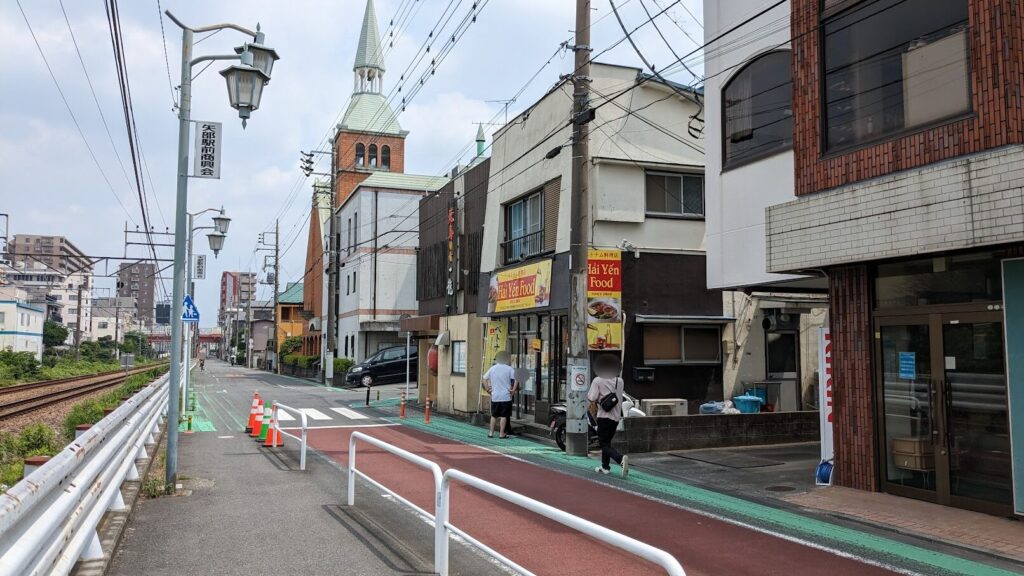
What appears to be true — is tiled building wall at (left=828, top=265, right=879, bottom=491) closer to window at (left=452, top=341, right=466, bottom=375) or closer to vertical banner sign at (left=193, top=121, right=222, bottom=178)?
vertical banner sign at (left=193, top=121, right=222, bottom=178)

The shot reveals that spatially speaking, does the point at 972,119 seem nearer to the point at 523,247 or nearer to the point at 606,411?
the point at 606,411

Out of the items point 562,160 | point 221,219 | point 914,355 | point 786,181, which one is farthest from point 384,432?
point 914,355

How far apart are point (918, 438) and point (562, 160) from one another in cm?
1024

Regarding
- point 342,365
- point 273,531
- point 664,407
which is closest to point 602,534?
point 273,531

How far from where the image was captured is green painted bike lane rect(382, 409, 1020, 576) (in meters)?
6.45

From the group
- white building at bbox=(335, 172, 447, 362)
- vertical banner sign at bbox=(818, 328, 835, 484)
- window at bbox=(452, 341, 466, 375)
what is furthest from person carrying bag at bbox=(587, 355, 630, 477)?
white building at bbox=(335, 172, 447, 362)

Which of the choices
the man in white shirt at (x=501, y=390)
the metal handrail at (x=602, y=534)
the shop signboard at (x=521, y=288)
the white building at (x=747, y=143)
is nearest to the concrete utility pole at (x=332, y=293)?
the shop signboard at (x=521, y=288)

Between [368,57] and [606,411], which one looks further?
[368,57]

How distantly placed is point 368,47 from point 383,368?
31.9 meters

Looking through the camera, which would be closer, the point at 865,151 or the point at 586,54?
the point at 865,151

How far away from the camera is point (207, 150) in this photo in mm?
9289

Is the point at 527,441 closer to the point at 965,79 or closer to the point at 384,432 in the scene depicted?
the point at 384,432

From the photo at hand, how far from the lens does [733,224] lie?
12312mm

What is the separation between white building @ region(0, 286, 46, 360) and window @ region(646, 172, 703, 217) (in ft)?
197
